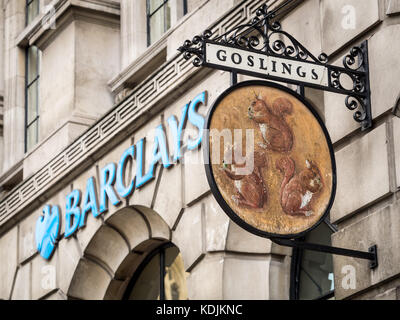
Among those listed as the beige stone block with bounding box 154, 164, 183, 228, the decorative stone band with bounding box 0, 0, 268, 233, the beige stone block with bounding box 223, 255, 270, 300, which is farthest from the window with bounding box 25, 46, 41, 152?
the beige stone block with bounding box 223, 255, 270, 300

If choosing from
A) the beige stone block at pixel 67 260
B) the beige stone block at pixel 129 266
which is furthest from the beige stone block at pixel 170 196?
the beige stone block at pixel 67 260

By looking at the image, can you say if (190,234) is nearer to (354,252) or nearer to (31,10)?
(354,252)

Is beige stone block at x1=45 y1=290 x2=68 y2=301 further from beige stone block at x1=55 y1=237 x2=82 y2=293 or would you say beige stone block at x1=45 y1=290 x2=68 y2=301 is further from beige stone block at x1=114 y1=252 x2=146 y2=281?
beige stone block at x1=114 y1=252 x2=146 y2=281

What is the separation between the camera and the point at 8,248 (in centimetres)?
2111

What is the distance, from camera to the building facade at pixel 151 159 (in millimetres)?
12391

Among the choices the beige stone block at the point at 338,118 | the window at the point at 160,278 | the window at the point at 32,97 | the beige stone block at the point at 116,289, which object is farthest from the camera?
the window at the point at 32,97

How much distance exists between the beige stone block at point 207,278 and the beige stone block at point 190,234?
0.18 metres

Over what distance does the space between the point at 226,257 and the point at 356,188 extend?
9.29 feet

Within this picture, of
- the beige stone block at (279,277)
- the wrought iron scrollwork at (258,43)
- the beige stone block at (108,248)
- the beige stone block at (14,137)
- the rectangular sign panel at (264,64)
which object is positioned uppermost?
the beige stone block at (14,137)

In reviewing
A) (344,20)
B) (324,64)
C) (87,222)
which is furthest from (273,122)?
(87,222)

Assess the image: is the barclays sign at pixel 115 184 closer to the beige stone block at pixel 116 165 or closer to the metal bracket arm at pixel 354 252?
the beige stone block at pixel 116 165

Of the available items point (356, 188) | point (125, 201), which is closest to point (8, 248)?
point (125, 201)

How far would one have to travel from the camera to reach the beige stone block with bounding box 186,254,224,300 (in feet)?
47.9
